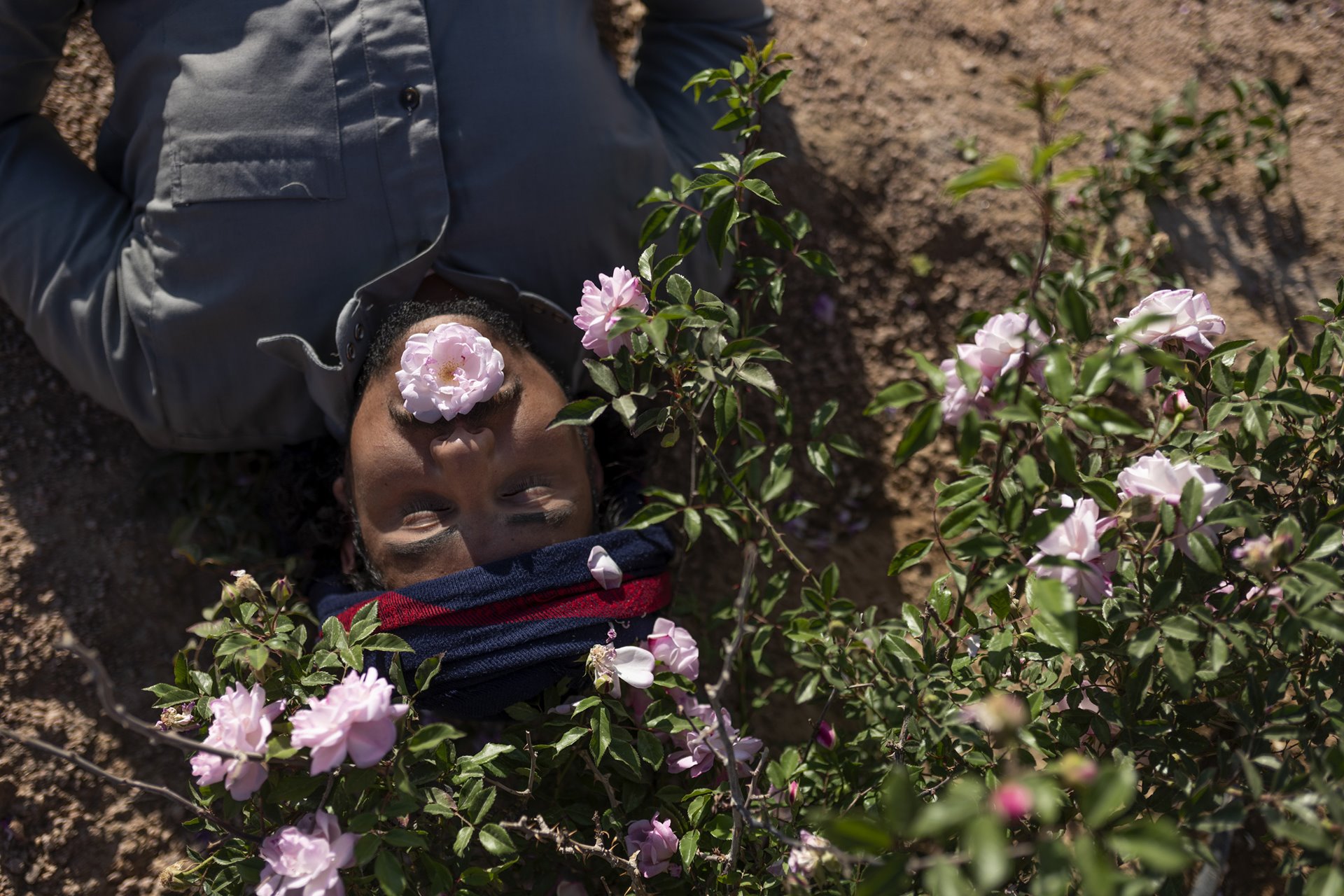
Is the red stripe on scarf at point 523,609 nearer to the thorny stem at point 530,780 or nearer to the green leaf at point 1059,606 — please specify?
the thorny stem at point 530,780

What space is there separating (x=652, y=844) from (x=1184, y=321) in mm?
1150

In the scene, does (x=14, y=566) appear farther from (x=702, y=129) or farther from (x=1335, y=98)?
(x=1335, y=98)

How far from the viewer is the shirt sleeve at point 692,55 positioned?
207 cm

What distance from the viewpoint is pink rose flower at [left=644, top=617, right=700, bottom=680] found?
1513 mm

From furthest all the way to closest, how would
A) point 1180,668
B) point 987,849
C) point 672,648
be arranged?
point 672,648 < point 1180,668 < point 987,849

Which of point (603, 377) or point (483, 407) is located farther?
point (483, 407)

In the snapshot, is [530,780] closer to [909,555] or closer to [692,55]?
[909,555]

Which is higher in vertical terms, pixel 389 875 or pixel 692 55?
pixel 692 55

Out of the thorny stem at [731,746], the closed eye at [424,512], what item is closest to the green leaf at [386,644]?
the closed eye at [424,512]

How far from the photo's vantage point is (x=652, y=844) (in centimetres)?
150

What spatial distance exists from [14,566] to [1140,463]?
224 centimetres

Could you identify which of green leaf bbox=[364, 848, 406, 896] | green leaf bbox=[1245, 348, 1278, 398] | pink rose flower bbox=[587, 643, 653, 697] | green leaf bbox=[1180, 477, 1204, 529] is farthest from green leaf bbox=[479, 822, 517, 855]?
green leaf bbox=[1245, 348, 1278, 398]

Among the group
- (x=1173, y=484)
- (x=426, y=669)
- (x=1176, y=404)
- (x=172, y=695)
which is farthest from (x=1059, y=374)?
(x=172, y=695)

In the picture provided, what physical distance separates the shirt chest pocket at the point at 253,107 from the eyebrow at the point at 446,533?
0.73m
